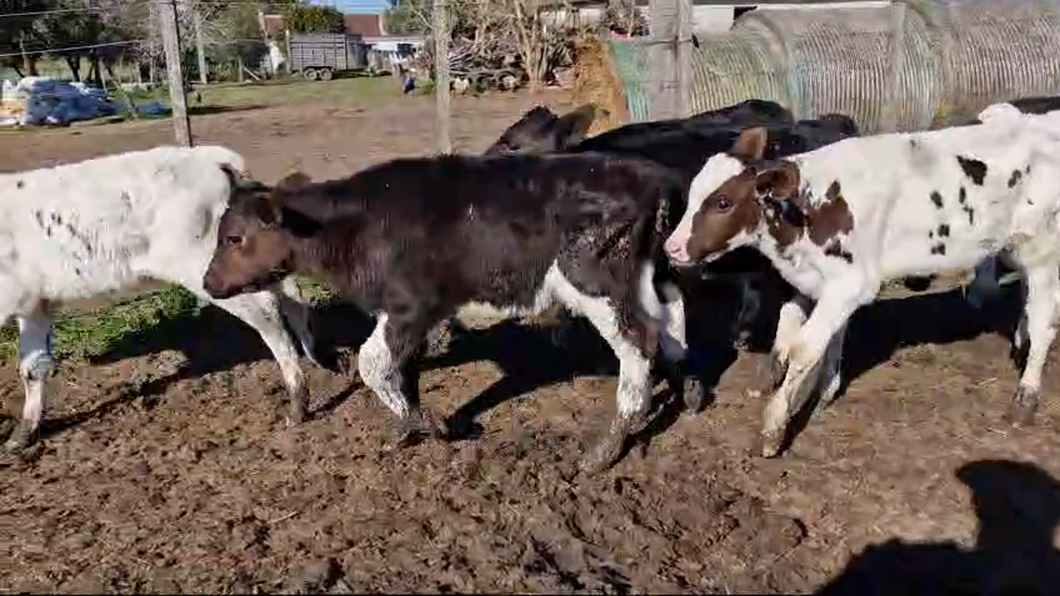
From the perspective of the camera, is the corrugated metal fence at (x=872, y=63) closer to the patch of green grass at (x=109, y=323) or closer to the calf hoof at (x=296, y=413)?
the patch of green grass at (x=109, y=323)

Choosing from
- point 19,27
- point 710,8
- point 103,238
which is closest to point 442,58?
point 103,238

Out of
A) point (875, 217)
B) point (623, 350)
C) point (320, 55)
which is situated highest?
point (875, 217)

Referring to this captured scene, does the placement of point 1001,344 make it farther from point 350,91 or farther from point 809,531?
point 350,91

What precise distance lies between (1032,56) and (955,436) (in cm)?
945

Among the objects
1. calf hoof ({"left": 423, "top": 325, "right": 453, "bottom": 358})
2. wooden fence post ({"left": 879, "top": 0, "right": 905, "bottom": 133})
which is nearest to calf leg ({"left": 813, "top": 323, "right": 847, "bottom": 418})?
calf hoof ({"left": 423, "top": 325, "right": 453, "bottom": 358})

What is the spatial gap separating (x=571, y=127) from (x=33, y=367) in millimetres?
4499

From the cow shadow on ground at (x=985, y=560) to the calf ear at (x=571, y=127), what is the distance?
427 cm

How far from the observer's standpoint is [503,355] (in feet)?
25.3

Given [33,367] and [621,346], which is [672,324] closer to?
[621,346]

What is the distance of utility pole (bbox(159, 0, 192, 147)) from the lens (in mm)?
9258

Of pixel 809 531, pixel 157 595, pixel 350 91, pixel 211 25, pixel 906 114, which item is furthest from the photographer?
pixel 211 25

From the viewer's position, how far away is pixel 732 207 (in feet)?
18.3

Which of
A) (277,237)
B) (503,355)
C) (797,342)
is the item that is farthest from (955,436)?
(277,237)

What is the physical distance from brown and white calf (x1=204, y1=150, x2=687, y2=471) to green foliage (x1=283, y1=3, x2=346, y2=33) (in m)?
70.7
